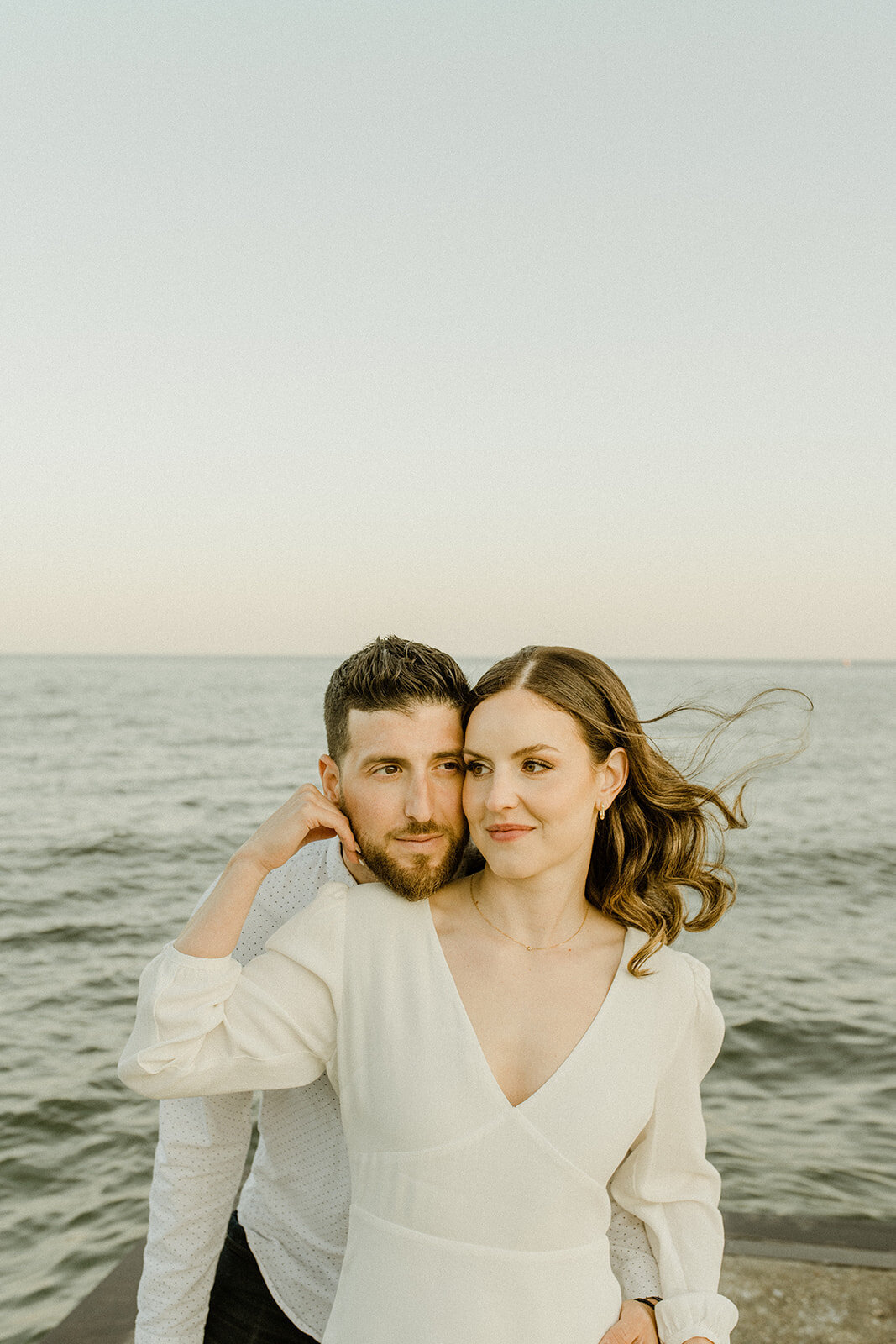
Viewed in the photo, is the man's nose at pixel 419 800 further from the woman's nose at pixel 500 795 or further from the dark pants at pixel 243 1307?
the dark pants at pixel 243 1307

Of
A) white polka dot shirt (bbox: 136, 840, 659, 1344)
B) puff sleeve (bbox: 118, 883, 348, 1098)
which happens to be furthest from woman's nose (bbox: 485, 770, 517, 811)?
white polka dot shirt (bbox: 136, 840, 659, 1344)

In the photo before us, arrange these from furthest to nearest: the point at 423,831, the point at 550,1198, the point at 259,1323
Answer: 1. the point at 259,1323
2. the point at 423,831
3. the point at 550,1198

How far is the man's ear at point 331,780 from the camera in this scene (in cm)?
251

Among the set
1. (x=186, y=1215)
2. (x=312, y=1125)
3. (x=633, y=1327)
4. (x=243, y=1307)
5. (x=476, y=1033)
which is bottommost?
(x=243, y=1307)

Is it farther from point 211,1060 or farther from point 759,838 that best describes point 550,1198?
point 759,838

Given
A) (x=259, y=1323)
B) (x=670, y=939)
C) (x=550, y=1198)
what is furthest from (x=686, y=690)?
(x=259, y=1323)

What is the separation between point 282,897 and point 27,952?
338 inches

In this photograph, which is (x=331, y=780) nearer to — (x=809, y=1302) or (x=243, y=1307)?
(x=243, y=1307)

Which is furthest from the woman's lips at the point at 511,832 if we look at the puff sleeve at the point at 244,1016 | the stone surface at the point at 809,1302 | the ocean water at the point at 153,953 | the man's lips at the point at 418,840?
the stone surface at the point at 809,1302

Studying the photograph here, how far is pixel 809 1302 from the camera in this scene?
385 centimetres

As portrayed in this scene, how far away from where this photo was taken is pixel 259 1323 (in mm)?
2570

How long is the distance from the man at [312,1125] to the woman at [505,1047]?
8 centimetres

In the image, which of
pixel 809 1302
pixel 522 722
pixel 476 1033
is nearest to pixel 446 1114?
pixel 476 1033

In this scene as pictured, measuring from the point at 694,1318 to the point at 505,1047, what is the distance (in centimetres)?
70
